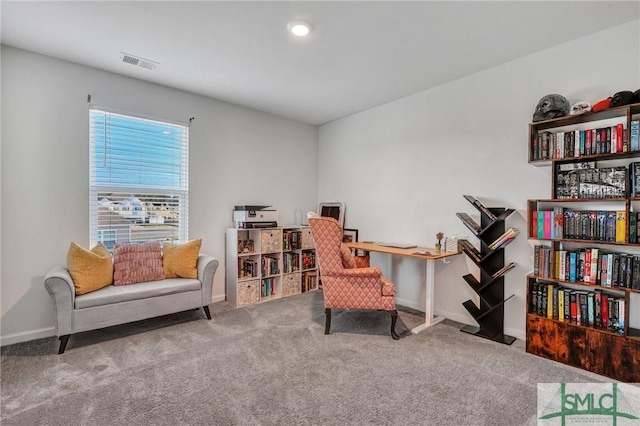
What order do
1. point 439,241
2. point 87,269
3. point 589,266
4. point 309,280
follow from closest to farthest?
1. point 589,266
2. point 87,269
3. point 439,241
4. point 309,280

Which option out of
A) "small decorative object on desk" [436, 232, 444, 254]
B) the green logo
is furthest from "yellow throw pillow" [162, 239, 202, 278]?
the green logo

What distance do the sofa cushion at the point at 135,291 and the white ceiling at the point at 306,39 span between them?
218 cm

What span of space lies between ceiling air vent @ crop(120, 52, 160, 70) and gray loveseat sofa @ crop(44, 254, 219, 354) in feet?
6.64

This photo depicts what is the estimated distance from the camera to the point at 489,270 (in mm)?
2988

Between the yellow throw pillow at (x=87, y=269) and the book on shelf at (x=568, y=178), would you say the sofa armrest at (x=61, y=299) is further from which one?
the book on shelf at (x=568, y=178)

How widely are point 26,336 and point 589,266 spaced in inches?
189

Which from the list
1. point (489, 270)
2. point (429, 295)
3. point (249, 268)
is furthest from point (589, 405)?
point (249, 268)

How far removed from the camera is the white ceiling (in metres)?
2.19

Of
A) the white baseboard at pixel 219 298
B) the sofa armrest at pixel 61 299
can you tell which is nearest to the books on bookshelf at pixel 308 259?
the white baseboard at pixel 219 298

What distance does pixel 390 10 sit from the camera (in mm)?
2209

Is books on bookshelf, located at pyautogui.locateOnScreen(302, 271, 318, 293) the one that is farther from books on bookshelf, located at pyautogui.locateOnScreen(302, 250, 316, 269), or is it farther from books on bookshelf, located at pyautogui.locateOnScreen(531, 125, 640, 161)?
books on bookshelf, located at pyautogui.locateOnScreen(531, 125, 640, 161)

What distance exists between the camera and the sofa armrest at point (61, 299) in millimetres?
2501

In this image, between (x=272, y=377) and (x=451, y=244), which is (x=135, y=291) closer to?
(x=272, y=377)

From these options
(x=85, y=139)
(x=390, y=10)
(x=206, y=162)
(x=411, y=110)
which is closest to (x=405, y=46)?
(x=390, y=10)
